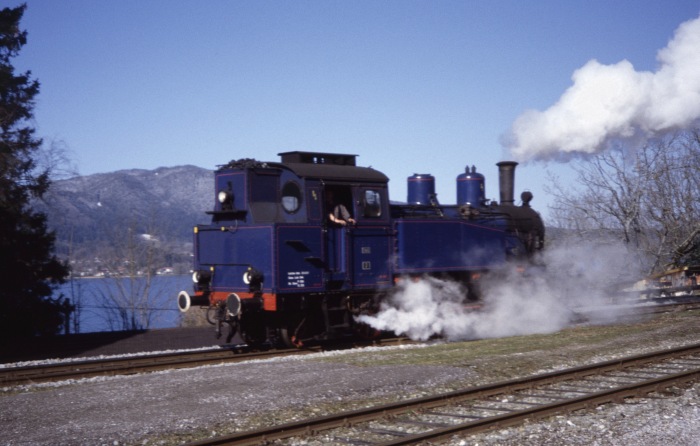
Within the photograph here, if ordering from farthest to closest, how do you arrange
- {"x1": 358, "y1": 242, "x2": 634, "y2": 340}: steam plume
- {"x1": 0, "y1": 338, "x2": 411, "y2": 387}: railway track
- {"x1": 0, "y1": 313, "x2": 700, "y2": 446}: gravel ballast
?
{"x1": 358, "y1": 242, "x2": 634, "y2": 340}: steam plume → {"x1": 0, "y1": 338, "x2": 411, "y2": 387}: railway track → {"x1": 0, "y1": 313, "x2": 700, "y2": 446}: gravel ballast

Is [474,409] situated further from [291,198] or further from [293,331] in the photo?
[291,198]

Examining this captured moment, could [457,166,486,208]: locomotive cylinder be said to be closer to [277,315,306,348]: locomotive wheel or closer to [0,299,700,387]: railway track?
[0,299,700,387]: railway track

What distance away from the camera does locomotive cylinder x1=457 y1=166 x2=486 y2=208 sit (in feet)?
60.1

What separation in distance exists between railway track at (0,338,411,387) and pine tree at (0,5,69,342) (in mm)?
6893

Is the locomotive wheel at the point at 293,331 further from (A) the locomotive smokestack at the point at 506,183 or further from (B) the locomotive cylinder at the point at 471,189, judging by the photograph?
(A) the locomotive smokestack at the point at 506,183

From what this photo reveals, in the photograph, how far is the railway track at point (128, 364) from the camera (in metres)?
12.2

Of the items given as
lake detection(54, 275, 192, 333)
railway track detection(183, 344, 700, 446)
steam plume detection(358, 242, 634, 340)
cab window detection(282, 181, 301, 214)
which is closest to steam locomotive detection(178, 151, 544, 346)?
cab window detection(282, 181, 301, 214)

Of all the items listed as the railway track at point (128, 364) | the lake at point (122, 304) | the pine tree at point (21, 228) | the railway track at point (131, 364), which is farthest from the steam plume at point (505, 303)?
the pine tree at point (21, 228)

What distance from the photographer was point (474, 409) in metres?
9.18

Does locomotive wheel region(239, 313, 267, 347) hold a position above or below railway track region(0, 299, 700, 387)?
above

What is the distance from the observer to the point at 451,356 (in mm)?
13523

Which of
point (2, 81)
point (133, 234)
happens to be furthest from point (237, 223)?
point (133, 234)

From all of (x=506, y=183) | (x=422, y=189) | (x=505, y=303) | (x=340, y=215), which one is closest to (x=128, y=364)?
(x=340, y=215)

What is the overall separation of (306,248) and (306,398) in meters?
4.89
